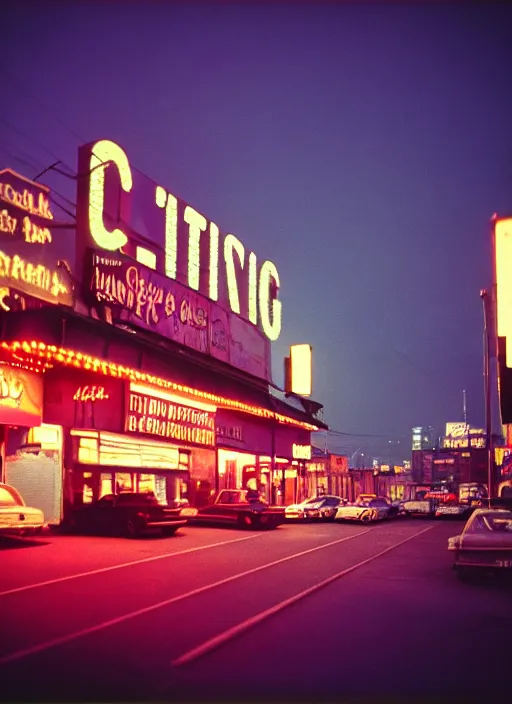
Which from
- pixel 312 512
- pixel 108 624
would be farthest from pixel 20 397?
pixel 108 624

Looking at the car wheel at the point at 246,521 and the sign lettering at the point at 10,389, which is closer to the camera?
the sign lettering at the point at 10,389

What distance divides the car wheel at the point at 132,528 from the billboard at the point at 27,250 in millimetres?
7711

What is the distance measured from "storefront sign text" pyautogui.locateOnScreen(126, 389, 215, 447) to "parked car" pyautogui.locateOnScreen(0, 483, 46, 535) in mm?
9964

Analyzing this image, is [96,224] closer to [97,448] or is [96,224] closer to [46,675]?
[97,448]

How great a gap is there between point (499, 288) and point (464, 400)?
160891 mm

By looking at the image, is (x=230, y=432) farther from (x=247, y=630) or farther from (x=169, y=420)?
(x=247, y=630)

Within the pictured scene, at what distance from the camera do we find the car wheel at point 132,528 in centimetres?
2211

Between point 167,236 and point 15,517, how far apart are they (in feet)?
64.9

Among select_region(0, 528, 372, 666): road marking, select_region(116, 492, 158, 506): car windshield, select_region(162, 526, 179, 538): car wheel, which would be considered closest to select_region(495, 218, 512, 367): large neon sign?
select_region(0, 528, 372, 666): road marking

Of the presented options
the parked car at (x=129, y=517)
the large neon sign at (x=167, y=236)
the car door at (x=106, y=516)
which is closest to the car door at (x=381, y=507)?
the large neon sign at (x=167, y=236)

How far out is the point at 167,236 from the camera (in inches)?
1401

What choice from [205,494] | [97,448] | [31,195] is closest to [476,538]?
[97,448]

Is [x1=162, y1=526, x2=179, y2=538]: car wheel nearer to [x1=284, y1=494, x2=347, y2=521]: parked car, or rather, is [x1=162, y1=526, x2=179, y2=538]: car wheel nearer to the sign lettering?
the sign lettering

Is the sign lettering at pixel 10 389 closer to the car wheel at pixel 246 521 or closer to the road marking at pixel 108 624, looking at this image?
the car wheel at pixel 246 521
